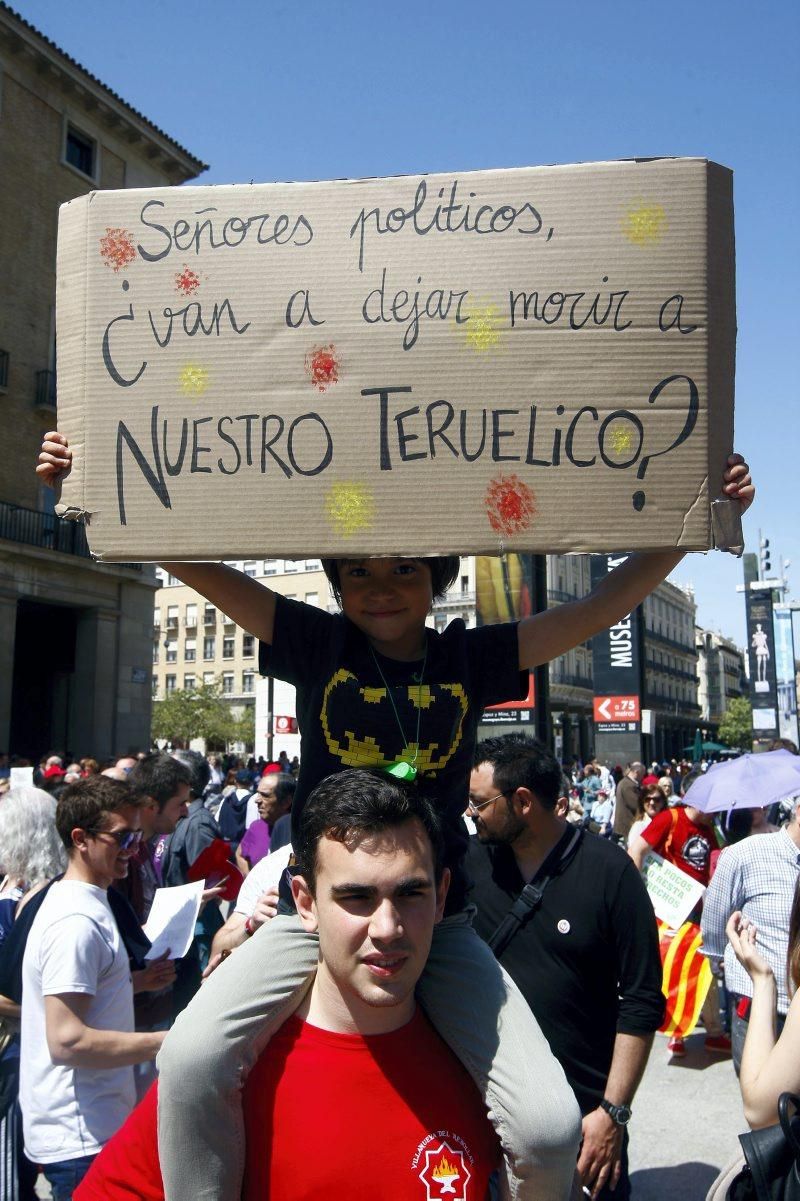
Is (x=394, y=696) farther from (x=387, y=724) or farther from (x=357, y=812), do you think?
(x=357, y=812)

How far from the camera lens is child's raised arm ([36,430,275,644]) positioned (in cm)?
252

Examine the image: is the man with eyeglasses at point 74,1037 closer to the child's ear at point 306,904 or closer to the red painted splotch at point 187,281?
the child's ear at point 306,904

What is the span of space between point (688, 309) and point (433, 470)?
0.66 m

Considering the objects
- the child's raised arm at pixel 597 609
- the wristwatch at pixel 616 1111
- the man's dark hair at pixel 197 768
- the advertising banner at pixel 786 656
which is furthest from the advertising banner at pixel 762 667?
the child's raised arm at pixel 597 609

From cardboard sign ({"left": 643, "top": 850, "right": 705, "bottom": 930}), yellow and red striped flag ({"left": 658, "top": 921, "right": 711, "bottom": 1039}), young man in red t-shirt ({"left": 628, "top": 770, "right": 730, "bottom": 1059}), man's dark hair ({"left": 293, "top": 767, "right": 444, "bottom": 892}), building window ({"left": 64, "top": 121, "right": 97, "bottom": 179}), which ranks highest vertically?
building window ({"left": 64, "top": 121, "right": 97, "bottom": 179})

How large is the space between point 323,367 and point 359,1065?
1509mm

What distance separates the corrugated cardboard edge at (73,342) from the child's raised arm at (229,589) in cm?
5

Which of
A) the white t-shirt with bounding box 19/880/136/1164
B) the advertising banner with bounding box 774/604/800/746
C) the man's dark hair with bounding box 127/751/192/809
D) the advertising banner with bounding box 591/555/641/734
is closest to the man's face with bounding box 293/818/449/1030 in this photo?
the white t-shirt with bounding box 19/880/136/1164

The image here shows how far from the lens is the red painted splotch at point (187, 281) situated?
→ 245cm

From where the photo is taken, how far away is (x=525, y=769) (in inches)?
159

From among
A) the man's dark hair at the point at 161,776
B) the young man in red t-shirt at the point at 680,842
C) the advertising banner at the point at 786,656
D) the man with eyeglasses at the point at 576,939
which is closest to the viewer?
the man with eyeglasses at the point at 576,939

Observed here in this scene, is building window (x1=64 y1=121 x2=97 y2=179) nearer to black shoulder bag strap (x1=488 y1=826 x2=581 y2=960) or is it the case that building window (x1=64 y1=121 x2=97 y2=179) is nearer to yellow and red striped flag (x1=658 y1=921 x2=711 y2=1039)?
yellow and red striped flag (x1=658 y1=921 x2=711 y2=1039)

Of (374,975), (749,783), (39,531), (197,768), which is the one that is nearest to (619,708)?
(39,531)

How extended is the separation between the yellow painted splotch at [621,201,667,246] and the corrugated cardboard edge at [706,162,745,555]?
4.3 inches
